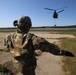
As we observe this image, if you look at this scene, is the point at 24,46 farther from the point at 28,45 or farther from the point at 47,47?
the point at 47,47

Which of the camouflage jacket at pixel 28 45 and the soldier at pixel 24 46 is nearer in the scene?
the camouflage jacket at pixel 28 45

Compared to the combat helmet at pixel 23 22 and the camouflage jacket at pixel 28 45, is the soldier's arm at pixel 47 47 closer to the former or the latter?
the camouflage jacket at pixel 28 45

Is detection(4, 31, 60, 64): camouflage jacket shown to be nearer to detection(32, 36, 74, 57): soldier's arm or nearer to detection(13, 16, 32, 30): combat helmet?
detection(32, 36, 74, 57): soldier's arm

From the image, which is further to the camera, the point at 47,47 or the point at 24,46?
the point at 24,46

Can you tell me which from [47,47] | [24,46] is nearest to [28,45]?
[24,46]

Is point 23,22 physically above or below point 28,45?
above

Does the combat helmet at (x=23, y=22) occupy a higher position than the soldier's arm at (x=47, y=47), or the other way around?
the combat helmet at (x=23, y=22)

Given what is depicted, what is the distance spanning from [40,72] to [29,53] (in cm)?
571

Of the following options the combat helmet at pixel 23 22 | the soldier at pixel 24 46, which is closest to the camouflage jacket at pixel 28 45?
the soldier at pixel 24 46

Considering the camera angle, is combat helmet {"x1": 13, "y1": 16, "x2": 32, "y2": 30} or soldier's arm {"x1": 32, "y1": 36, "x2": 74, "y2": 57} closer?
soldier's arm {"x1": 32, "y1": 36, "x2": 74, "y2": 57}

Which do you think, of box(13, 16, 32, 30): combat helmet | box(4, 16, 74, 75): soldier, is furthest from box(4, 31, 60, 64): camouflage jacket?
box(13, 16, 32, 30): combat helmet

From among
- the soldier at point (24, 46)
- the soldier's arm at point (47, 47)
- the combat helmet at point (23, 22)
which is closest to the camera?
the soldier's arm at point (47, 47)

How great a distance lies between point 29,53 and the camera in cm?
346

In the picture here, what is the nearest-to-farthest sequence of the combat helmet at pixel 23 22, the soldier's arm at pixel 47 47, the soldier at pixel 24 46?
the soldier's arm at pixel 47 47 → the soldier at pixel 24 46 → the combat helmet at pixel 23 22
